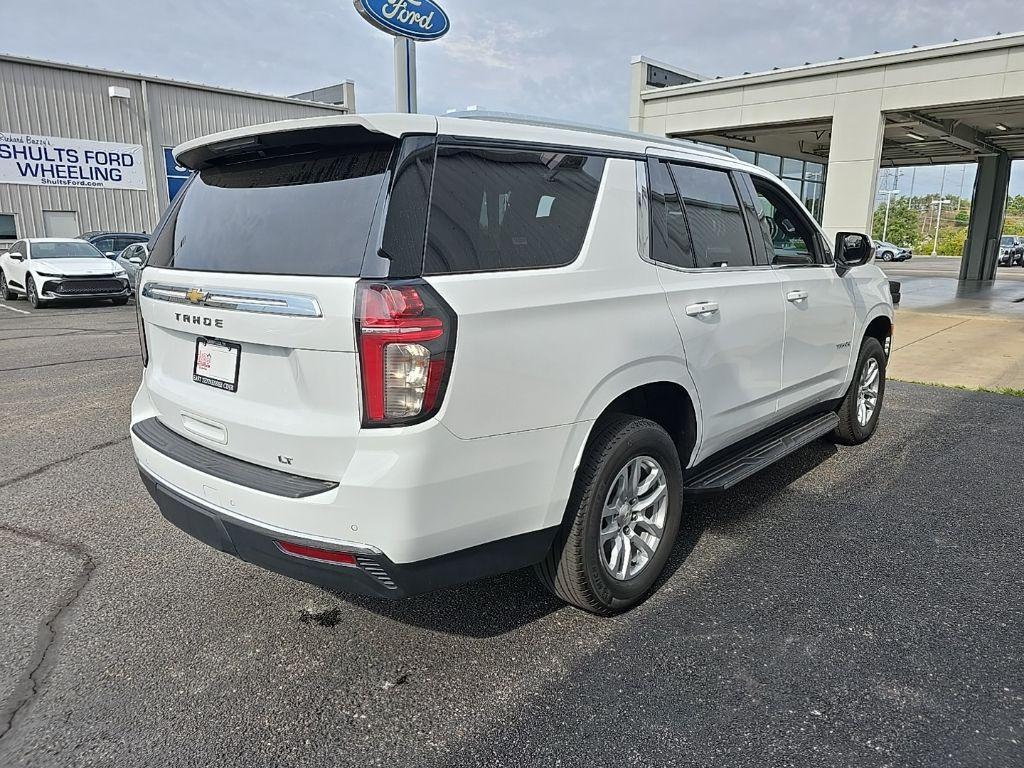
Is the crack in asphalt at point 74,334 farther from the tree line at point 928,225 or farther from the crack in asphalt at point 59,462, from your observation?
the tree line at point 928,225

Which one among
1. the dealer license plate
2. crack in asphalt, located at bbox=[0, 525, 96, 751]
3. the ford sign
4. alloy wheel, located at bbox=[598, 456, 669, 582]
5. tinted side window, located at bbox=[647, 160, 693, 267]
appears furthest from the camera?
the ford sign

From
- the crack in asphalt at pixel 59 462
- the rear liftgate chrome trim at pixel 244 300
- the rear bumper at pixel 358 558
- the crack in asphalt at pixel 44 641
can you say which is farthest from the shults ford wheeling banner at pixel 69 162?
the rear bumper at pixel 358 558

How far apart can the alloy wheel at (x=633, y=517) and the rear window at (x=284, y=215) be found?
136 cm

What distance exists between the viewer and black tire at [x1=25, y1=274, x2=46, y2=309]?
50.1 feet

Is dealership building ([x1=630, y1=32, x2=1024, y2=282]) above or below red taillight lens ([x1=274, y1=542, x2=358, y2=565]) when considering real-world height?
above

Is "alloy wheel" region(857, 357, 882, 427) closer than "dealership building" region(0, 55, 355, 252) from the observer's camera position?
Yes

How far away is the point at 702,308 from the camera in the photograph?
128 inches

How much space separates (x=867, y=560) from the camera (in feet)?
11.6

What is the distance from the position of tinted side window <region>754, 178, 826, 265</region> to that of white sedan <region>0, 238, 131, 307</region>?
15.2 metres

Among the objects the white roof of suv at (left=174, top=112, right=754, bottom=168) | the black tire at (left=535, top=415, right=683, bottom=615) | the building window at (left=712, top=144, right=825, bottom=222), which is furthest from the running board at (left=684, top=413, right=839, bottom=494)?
the building window at (left=712, top=144, right=825, bottom=222)

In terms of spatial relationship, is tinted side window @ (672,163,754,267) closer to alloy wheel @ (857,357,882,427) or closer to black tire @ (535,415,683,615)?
black tire @ (535,415,683,615)

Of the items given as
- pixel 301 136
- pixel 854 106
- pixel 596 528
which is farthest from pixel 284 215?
Answer: pixel 854 106

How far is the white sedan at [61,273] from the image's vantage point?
15.1 metres

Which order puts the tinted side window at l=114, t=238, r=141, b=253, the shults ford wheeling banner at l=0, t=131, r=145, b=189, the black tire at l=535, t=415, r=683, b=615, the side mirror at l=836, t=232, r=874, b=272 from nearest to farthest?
1. the black tire at l=535, t=415, r=683, b=615
2. the side mirror at l=836, t=232, r=874, b=272
3. the tinted side window at l=114, t=238, r=141, b=253
4. the shults ford wheeling banner at l=0, t=131, r=145, b=189
